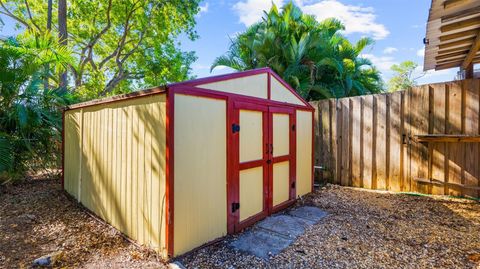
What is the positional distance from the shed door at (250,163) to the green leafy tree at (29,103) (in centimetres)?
399

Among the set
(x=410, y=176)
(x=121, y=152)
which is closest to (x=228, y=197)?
(x=121, y=152)

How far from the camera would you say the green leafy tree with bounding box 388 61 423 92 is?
20.1 m

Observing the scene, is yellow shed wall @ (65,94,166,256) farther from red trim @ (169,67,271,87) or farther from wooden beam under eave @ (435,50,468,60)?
wooden beam under eave @ (435,50,468,60)

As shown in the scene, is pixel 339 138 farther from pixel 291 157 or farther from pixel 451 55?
pixel 451 55

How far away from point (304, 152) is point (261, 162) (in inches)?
Result: 60.3

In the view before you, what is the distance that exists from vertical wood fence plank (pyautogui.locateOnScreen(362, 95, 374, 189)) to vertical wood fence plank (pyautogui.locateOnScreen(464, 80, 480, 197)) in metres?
1.41

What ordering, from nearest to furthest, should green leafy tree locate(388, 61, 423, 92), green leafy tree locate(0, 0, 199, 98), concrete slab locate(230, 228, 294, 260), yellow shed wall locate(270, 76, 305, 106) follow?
concrete slab locate(230, 228, 294, 260)
yellow shed wall locate(270, 76, 305, 106)
green leafy tree locate(0, 0, 199, 98)
green leafy tree locate(388, 61, 423, 92)

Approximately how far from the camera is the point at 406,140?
4.56 metres

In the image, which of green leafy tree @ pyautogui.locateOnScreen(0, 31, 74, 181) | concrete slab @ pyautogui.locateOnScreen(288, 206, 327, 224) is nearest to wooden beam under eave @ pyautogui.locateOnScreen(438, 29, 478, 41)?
concrete slab @ pyautogui.locateOnScreen(288, 206, 327, 224)

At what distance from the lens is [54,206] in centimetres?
398

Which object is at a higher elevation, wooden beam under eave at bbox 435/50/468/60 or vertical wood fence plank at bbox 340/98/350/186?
wooden beam under eave at bbox 435/50/468/60

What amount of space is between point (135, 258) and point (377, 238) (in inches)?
106

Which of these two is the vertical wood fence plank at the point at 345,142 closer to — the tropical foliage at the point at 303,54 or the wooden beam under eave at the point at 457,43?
the wooden beam under eave at the point at 457,43

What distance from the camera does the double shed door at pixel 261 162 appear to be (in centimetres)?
322
